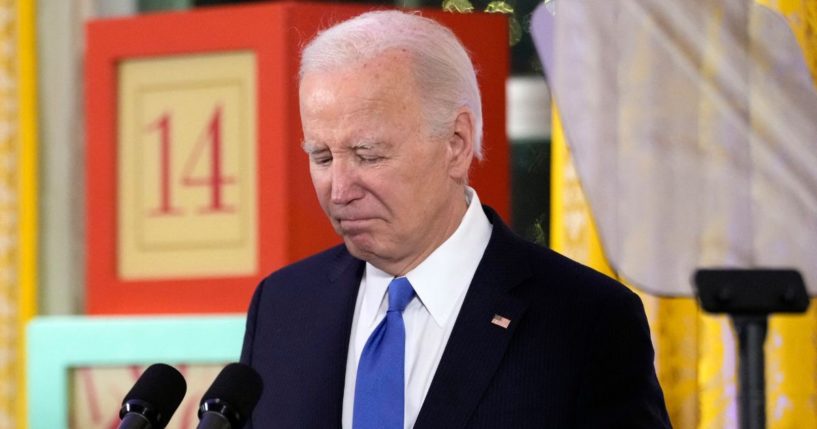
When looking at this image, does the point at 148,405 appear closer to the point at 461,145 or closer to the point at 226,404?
the point at 226,404

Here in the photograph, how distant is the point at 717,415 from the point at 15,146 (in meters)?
1.55

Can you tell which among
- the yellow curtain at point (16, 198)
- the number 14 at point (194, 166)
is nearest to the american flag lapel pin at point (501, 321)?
the number 14 at point (194, 166)

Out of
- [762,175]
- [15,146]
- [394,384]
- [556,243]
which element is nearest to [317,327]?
[394,384]

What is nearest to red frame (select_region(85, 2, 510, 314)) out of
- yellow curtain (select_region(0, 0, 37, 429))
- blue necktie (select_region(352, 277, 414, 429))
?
yellow curtain (select_region(0, 0, 37, 429))

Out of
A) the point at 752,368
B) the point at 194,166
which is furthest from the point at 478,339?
the point at 194,166

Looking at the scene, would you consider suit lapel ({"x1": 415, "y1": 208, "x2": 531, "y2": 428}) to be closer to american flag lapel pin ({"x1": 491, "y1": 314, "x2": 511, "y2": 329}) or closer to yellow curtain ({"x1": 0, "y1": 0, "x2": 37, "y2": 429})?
american flag lapel pin ({"x1": 491, "y1": 314, "x2": 511, "y2": 329})

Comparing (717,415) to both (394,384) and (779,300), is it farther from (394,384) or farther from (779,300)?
(779,300)

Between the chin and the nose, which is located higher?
the nose

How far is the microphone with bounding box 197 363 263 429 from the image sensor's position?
3.47ft

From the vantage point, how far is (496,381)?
1.42 m

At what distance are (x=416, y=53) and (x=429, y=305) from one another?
302 millimetres

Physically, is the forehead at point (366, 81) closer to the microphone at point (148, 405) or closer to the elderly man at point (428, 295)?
the elderly man at point (428, 295)

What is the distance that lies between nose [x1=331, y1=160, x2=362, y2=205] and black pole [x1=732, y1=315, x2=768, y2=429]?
1.59 feet

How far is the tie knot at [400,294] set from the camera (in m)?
1.50
